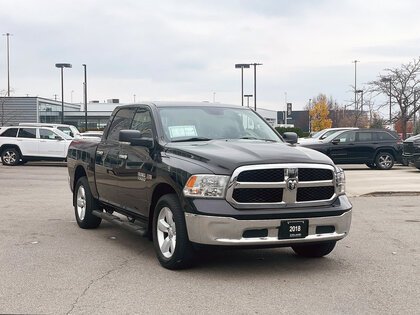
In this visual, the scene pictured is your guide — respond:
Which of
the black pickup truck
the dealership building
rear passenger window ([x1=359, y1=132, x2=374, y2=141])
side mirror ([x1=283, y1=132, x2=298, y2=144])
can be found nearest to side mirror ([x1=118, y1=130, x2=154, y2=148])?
the black pickup truck

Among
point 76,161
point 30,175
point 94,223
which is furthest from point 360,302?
point 30,175

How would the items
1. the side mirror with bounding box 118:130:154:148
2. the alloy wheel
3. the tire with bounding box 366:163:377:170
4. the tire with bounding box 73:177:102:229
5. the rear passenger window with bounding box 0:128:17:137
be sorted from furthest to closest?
the rear passenger window with bounding box 0:128:17:137 < the tire with bounding box 366:163:377:170 < the tire with bounding box 73:177:102:229 < the side mirror with bounding box 118:130:154:148 < the alloy wheel

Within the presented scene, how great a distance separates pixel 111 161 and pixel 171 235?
207 cm

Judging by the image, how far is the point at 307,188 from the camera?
20.2 feet

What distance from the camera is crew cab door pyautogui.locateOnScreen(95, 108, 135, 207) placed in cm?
788

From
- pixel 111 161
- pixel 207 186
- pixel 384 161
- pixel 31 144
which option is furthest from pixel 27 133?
pixel 207 186

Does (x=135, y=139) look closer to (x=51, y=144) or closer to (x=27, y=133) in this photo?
(x=51, y=144)

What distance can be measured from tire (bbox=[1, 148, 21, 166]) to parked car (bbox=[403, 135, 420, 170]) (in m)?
15.6

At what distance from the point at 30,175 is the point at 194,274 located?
50.5ft

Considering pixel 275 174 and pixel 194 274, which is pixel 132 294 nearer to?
pixel 194 274

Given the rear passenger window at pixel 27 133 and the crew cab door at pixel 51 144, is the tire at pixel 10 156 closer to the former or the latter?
the rear passenger window at pixel 27 133

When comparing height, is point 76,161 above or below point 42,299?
above

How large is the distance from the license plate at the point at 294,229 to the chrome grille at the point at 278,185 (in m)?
0.18

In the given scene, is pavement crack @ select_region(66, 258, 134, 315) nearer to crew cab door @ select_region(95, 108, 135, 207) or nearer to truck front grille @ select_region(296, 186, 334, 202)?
crew cab door @ select_region(95, 108, 135, 207)
